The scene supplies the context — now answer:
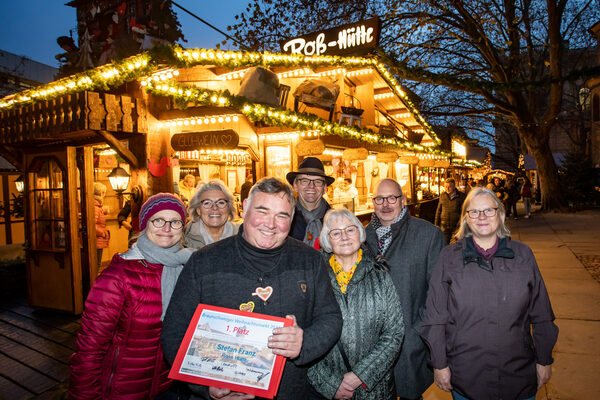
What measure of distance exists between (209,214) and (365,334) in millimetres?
1756

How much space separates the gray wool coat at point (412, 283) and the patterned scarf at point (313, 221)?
92 cm

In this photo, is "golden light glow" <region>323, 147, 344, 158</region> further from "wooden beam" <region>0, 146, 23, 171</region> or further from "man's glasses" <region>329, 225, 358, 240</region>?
"man's glasses" <region>329, 225, 358, 240</region>

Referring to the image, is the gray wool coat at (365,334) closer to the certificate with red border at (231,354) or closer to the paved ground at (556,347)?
the certificate with red border at (231,354)

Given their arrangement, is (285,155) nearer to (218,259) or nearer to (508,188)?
(218,259)

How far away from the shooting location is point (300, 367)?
6.53 feet

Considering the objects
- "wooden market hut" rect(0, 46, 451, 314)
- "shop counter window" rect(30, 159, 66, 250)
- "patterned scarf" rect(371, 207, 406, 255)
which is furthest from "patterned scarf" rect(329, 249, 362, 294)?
"shop counter window" rect(30, 159, 66, 250)

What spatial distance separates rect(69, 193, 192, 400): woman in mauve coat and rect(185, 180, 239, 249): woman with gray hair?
0.88 metres

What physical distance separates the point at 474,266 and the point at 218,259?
1.67 meters

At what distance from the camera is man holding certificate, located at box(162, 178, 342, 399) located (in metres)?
1.75

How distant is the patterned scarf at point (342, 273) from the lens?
2437 mm

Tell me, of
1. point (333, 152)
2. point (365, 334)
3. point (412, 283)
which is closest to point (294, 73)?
point (333, 152)

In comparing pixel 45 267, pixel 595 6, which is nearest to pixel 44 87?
pixel 45 267

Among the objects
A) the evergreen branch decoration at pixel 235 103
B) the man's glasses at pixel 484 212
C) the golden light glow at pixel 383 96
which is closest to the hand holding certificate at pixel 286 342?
the man's glasses at pixel 484 212

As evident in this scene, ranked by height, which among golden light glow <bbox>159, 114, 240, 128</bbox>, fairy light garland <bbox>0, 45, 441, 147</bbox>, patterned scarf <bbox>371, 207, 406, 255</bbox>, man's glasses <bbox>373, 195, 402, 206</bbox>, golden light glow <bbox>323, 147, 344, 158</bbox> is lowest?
patterned scarf <bbox>371, 207, 406, 255</bbox>
